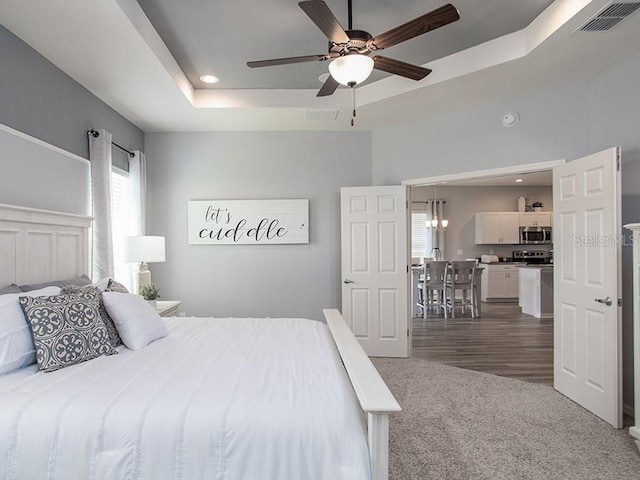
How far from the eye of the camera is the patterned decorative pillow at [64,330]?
1775mm

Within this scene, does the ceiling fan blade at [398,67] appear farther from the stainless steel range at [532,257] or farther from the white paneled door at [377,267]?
the stainless steel range at [532,257]

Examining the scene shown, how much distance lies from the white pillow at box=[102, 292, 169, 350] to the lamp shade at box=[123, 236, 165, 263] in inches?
51.7

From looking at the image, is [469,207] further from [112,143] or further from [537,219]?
[112,143]

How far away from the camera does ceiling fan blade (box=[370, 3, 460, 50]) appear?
186 centimetres

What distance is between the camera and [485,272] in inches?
331

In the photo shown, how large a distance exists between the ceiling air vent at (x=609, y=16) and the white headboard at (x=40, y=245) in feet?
12.3

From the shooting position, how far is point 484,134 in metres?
3.88

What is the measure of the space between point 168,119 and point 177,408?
364 cm

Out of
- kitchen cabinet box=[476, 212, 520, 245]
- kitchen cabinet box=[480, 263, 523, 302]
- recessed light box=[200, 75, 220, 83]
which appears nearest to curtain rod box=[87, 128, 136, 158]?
recessed light box=[200, 75, 220, 83]

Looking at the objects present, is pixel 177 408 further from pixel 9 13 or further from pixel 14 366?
pixel 9 13

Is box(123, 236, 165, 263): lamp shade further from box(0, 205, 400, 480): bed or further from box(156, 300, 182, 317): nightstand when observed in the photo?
box(0, 205, 400, 480): bed

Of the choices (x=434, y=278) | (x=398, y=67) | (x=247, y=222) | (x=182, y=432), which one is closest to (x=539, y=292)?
(x=434, y=278)

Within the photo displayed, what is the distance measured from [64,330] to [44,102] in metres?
1.93

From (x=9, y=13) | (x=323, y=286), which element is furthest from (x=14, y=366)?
(x=323, y=286)
